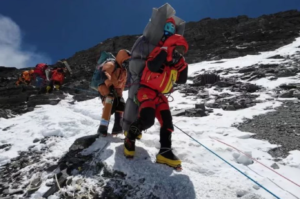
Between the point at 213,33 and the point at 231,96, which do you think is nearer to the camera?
the point at 231,96

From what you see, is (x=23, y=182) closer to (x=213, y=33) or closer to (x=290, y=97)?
(x=290, y=97)

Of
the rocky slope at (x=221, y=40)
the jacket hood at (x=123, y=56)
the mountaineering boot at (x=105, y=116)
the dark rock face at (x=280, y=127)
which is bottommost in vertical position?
the dark rock face at (x=280, y=127)

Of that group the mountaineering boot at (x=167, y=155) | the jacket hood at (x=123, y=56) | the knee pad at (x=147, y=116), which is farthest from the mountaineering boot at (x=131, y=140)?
the jacket hood at (x=123, y=56)

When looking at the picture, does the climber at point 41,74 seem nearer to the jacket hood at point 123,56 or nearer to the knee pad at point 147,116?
the jacket hood at point 123,56

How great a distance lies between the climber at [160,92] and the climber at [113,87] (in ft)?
4.38

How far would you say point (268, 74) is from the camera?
40.3 feet

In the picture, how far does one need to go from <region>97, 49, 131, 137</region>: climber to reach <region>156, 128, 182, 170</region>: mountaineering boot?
1.65 m

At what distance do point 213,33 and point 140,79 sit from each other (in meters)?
35.3

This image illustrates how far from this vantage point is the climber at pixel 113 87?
5.16 meters

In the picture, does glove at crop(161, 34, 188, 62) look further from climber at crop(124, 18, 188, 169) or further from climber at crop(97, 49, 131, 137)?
climber at crop(97, 49, 131, 137)

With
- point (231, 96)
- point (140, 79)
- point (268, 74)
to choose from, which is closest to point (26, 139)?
point (140, 79)

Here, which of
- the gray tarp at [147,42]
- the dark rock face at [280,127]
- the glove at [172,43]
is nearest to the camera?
the glove at [172,43]

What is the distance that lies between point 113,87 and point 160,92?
5.75 ft

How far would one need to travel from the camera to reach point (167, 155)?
12.2 ft
